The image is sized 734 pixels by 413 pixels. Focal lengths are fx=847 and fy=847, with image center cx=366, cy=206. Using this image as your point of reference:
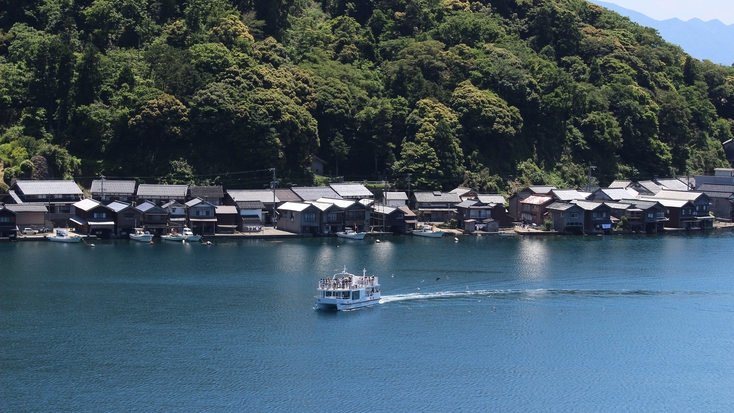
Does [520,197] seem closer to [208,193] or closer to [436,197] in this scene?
[436,197]

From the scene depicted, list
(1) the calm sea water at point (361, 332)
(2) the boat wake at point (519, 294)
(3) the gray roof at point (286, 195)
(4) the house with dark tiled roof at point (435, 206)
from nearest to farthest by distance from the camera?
(1) the calm sea water at point (361, 332)
(2) the boat wake at point (519, 294)
(3) the gray roof at point (286, 195)
(4) the house with dark tiled roof at point (435, 206)

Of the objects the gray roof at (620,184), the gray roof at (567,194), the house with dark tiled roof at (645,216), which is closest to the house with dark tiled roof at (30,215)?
the gray roof at (567,194)

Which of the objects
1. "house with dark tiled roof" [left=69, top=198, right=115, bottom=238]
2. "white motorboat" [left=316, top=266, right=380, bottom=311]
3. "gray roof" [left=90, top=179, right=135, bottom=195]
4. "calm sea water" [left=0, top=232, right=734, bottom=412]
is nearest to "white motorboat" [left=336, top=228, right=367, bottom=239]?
"calm sea water" [left=0, top=232, right=734, bottom=412]

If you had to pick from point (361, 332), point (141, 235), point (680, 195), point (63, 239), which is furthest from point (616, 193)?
point (63, 239)

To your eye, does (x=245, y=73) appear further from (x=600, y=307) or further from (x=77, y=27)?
(x=600, y=307)

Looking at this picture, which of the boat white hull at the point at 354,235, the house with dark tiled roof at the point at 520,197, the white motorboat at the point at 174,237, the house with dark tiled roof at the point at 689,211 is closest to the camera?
the white motorboat at the point at 174,237

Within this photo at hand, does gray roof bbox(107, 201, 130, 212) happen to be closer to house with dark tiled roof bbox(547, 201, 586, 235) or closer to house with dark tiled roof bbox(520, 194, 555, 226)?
house with dark tiled roof bbox(520, 194, 555, 226)

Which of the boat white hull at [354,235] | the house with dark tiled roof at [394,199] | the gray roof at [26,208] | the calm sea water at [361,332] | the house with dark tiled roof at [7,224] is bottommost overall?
the calm sea water at [361,332]

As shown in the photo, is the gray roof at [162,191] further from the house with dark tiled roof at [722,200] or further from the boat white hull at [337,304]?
the house with dark tiled roof at [722,200]
